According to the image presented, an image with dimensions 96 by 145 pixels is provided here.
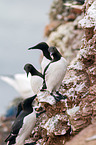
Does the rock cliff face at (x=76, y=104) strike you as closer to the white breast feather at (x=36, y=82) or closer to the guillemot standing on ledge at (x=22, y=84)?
the white breast feather at (x=36, y=82)

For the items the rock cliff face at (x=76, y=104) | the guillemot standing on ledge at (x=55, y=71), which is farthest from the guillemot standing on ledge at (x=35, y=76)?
the rock cliff face at (x=76, y=104)

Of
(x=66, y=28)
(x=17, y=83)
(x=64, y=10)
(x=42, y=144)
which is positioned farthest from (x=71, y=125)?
(x=17, y=83)

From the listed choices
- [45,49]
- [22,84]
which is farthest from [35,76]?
[22,84]

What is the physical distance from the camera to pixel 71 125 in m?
3.29

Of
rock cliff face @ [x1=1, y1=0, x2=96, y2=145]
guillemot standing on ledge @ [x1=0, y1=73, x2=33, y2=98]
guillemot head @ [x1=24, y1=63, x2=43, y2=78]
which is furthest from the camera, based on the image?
guillemot standing on ledge @ [x1=0, y1=73, x2=33, y2=98]

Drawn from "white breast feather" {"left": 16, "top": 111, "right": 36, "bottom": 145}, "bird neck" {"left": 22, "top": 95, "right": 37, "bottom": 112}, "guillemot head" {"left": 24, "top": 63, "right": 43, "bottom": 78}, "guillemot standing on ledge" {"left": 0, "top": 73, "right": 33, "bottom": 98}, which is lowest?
"guillemot standing on ledge" {"left": 0, "top": 73, "right": 33, "bottom": 98}

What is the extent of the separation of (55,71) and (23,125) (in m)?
0.82

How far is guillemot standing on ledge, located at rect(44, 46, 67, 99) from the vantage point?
3.53m

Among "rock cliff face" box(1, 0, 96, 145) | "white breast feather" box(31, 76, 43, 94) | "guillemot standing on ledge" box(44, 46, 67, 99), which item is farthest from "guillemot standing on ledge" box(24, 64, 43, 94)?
"rock cliff face" box(1, 0, 96, 145)

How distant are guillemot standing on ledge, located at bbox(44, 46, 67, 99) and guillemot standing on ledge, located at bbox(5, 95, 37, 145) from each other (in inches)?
13.9

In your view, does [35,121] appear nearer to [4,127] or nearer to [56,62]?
[56,62]

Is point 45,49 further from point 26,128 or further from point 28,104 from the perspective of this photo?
point 26,128

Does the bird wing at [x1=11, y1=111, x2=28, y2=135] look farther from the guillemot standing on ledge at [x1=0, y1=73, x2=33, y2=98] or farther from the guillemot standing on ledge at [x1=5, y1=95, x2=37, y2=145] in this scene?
the guillemot standing on ledge at [x1=0, y1=73, x2=33, y2=98]

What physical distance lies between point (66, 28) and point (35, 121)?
736 cm
